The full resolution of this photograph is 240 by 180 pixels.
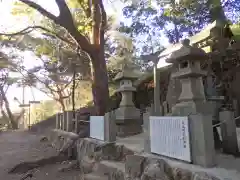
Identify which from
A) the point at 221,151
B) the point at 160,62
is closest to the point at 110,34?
the point at 160,62

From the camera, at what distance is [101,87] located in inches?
332

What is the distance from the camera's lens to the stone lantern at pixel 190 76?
4.74 meters

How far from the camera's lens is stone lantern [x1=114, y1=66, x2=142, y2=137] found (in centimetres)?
758

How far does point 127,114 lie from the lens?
7613 millimetres

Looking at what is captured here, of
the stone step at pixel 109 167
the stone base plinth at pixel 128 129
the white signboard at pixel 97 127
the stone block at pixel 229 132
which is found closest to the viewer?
the stone block at pixel 229 132

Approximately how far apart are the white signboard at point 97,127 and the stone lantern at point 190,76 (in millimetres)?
2459

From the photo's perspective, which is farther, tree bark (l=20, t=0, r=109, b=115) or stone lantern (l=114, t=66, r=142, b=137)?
tree bark (l=20, t=0, r=109, b=115)

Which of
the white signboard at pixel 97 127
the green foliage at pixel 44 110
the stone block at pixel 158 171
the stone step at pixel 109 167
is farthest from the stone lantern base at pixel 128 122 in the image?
the green foliage at pixel 44 110

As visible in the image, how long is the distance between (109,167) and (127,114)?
7.88 feet

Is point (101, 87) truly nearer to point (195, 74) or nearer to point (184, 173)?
point (195, 74)

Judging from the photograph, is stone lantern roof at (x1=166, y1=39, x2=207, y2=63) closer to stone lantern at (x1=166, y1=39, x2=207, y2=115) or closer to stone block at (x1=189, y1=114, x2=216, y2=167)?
stone lantern at (x1=166, y1=39, x2=207, y2=115)

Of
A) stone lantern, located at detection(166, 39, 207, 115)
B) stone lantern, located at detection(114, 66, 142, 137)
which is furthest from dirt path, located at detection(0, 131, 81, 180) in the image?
stone lantern, located at detection(166, 39, 207, 115)

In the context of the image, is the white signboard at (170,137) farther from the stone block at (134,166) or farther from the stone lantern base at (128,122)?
the stone lantern base at (128,122)

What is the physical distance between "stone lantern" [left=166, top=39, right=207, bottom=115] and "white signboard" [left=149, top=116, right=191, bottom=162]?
759mm
